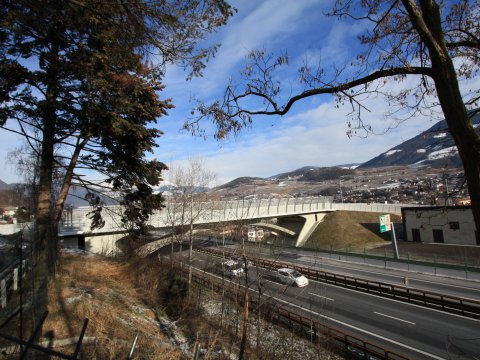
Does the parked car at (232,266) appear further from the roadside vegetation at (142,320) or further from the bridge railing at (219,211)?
the bridge railing at (219,211)

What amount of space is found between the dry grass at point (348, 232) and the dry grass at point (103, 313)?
3175cm

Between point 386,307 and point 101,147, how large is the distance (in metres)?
18.4

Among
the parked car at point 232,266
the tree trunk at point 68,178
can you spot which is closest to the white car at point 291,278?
the parked car at point 232,266

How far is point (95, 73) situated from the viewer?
10.9 m

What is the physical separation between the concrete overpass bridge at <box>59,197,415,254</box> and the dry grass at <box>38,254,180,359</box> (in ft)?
10.4

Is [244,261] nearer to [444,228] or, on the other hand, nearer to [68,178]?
[68,178]

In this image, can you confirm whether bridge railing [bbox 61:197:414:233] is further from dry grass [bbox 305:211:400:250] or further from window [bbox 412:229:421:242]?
window [bbox 412:229:421:242]

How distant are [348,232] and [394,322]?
31.7 m

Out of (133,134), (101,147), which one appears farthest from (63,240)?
(133,134)

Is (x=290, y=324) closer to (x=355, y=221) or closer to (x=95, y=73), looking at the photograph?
(x=95, y=73)

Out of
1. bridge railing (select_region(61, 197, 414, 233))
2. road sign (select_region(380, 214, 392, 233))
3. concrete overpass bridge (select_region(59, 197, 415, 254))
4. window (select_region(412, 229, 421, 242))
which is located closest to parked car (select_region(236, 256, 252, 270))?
concrete overpass bridge (select_region(59, 197, 415, 254))

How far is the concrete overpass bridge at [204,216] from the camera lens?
83.1 feet

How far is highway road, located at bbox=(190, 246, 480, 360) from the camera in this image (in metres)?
13.5

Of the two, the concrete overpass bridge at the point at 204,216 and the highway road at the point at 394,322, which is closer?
the highway road at the point at 394,322
